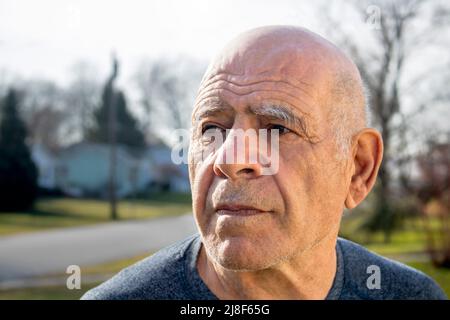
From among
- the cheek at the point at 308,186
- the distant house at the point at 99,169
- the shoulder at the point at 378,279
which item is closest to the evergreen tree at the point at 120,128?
the distant house at the point at 99,169

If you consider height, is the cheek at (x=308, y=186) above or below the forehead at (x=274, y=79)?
below

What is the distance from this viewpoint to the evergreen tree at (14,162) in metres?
20.2

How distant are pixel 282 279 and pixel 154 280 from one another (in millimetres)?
331

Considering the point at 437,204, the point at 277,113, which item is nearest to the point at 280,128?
the point at 277,113

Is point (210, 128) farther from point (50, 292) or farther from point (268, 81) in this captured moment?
point (50, 292)

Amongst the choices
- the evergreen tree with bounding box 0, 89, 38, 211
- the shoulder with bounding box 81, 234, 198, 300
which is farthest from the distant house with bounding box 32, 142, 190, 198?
the shoulder with bounding box 81, 234, 198, 300

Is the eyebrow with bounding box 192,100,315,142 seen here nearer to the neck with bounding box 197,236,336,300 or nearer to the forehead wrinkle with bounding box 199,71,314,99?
the forehead wrinkle with bounding box 199,71,314,99

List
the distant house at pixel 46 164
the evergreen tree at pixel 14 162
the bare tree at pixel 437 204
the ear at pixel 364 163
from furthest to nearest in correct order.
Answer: the distant house at pixel 46 164
the evergreen tree at pixel 14 162
the bare tree at pixel 437 204
the ear at pixel 364 163

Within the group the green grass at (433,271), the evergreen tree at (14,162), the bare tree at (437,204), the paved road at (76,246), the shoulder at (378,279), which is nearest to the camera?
the shoulder at (378,279)

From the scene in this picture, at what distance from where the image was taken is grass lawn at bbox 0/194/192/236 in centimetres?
1652

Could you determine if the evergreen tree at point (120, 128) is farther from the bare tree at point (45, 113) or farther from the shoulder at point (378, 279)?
the shoulder at point (378, 279)

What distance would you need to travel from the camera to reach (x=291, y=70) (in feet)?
3.69

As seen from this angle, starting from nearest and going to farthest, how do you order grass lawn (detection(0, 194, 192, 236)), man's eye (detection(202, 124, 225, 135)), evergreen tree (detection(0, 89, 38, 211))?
man's eye (detection(202, 124, 225, 135)) < grass lawn (detection(0, 194, 192, 236)) < evergreen tree (detection(0, 89, 38, 211))

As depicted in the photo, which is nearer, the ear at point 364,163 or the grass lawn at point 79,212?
the ear at point 364,163
